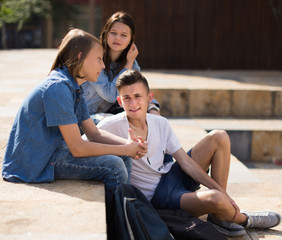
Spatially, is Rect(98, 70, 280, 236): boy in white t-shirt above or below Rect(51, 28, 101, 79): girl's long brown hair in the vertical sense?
below

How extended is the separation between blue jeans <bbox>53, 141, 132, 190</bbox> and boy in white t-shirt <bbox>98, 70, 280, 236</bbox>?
0.89 feet

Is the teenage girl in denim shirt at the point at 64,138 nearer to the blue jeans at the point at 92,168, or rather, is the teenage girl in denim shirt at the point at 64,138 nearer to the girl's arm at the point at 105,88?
the blue jeans at the point at 92,168

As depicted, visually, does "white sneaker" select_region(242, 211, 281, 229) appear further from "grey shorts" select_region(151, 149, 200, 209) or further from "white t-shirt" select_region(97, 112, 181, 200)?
"white t-shirt" select_region(97, 112, 181, 200)

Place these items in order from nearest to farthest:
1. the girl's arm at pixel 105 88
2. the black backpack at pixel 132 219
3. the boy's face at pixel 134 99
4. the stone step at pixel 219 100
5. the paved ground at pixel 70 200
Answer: the paved ground at pixel 70 200, the black backpack at pixel 132 219, the boy's face at pixel 134 99, the girl's arm at pixel 105 88, the stone step at pixel 219 100

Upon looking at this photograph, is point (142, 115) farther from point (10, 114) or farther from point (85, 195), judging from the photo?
point (10, 114)

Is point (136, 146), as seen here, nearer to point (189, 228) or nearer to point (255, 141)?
point (189, 228)

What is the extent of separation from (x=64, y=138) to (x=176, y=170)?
0.82 m

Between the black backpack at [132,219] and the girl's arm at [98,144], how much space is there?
0.87 feet

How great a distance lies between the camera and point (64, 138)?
2.64m

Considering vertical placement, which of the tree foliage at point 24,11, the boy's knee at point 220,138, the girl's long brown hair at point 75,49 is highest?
the tree foliage at point 24,11

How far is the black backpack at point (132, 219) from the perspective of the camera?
237 centimetres

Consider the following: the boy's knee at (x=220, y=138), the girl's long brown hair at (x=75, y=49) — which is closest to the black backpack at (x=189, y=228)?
the boy's knee at (x=220, y=138)

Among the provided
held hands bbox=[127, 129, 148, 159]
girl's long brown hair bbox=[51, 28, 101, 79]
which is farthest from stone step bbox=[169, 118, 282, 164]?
girl's long brown hair bbox=[51, 28, 101, 79]

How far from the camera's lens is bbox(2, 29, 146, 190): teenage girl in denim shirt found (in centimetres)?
260
